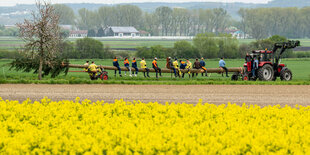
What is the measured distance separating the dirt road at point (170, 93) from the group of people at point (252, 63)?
3123 millimetres

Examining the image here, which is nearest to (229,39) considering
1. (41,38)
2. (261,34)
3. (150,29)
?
(41,38)

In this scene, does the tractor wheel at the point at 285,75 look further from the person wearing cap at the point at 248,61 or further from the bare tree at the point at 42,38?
the bare tree at the point at 42,38

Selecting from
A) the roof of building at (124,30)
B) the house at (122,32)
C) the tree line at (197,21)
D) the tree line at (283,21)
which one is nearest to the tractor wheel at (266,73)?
the tree line at (197,21)

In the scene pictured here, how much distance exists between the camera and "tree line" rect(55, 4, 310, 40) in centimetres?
14950

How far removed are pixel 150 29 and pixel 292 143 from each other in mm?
159620

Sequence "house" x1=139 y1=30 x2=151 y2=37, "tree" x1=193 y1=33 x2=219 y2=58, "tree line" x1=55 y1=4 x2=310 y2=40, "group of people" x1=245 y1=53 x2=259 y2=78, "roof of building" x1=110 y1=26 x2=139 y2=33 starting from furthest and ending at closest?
"house" x1=139 y1=30 x2=151 y2=37 < "roof of building" x1=110 y1=26 x2=139 y2=33 < "tree line" x1=55 y1=4 x2=310 y2=40 < "tree" x1=193 y1=33 x2=219 y2=58 < "group of people" x1=245 y1=53 x2=259 y2=78

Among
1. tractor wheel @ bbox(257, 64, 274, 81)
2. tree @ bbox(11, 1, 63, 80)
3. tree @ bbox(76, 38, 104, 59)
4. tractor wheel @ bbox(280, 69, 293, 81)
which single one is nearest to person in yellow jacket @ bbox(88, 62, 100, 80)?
tree @ bbox(11, 1, 63, 80)

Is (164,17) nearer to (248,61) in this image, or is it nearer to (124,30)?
(124,30)

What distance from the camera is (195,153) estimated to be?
831 centimetres

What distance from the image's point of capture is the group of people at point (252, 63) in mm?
29453

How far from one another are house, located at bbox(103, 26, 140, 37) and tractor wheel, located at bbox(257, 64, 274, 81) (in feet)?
419

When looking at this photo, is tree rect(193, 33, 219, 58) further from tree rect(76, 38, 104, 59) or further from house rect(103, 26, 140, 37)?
house rect(103, 26, 140, 37)

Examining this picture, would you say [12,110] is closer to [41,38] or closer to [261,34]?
[41,38]

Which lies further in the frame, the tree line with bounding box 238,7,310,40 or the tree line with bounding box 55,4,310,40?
the tree line with bounding box 55,4,310,40
